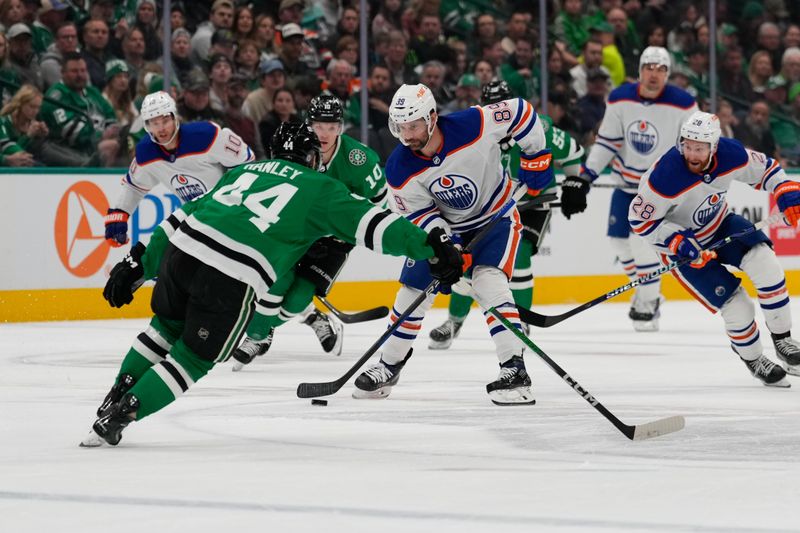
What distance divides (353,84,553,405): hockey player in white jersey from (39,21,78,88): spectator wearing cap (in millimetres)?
3632

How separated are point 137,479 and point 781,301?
2.84 metres

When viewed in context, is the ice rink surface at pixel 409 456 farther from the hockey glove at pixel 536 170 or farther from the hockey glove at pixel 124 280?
the hockey glove at pixel 536 170

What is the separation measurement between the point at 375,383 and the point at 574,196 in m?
1.22

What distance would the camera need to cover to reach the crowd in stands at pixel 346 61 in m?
7.89

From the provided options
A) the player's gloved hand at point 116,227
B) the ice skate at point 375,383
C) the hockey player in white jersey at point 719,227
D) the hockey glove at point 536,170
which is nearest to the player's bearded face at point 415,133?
the hockey glove at point 536,170

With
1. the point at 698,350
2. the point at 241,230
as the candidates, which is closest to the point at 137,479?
the point at 241,230

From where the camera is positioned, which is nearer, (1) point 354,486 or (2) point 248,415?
(1) point 354,486

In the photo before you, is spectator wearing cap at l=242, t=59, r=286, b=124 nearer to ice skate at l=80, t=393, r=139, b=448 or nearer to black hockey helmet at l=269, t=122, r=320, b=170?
black hockey helmet at l=269, t=122, r=320, b=170

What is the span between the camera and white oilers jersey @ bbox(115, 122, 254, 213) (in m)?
6.11

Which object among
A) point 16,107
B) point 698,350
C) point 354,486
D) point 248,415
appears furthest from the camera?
point 16,107

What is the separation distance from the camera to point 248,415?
423 cm

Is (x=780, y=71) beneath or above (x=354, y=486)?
beneath

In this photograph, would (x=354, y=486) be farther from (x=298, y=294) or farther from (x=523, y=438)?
(x=298, y=294)

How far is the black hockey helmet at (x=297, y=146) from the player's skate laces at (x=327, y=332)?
2382 millimetres
